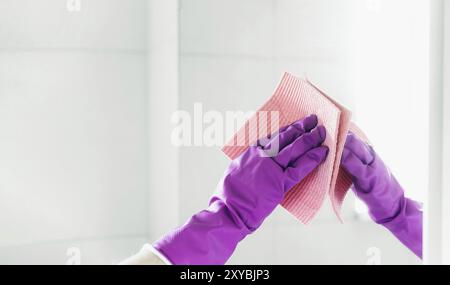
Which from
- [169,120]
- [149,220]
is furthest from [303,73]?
[149,220]

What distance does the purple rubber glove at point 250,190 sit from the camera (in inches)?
14.9

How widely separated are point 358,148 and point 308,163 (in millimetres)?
52

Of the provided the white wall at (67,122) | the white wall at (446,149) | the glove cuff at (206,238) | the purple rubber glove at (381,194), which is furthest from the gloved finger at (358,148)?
the white wall at (67,122)

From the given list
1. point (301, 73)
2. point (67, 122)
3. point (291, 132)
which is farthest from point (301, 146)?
point (67, 122)

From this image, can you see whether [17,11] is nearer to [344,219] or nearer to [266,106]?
[266,106]

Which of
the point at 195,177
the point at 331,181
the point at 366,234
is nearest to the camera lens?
the point at 331,181

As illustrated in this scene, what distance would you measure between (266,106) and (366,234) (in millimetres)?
413

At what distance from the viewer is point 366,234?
0.76 m

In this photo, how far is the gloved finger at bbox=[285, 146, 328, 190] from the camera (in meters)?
0.41

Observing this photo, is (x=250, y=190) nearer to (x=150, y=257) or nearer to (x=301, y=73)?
(x=150, y=257)

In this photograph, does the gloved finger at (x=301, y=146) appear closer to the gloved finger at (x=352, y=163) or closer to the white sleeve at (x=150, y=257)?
the gloved finger at (x=352, y=163)

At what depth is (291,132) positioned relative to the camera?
0.43 meters

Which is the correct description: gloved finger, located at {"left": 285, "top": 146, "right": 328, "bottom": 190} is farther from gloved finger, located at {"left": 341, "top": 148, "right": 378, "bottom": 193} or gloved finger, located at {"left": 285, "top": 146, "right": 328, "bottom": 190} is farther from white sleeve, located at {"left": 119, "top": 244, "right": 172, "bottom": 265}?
white sleeve, located at {"left": 119, "top": 244, "right": 172, "bottom": 265}

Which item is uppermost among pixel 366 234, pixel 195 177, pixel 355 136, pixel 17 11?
pixel 17 11
